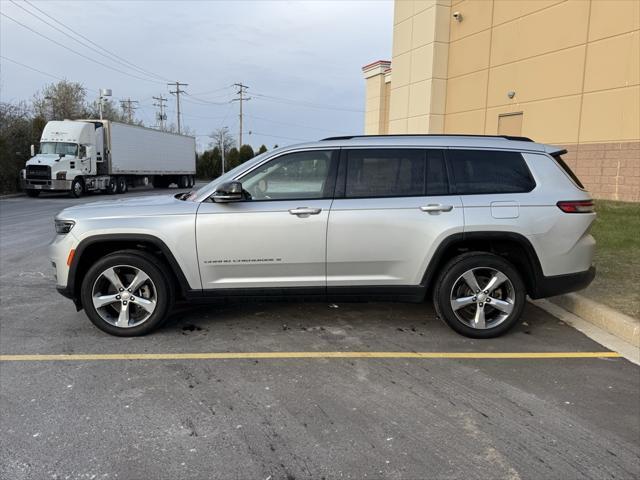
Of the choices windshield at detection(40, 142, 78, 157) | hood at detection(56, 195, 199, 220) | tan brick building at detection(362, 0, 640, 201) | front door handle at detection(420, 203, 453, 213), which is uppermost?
A: tan brick building at detection(362, 0, 640, 201)

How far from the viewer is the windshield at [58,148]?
24.9m

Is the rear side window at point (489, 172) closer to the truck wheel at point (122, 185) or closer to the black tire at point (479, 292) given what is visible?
the black tire at point (479, 292)

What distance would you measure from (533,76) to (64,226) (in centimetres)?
1775

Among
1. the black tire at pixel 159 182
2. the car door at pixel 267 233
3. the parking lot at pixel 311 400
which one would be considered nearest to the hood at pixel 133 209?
the car door at pixel 267 233

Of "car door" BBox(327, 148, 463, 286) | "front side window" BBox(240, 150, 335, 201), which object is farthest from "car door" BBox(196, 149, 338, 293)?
"car door" BBox(327, 148, 463, 286)

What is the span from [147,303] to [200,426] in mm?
1896

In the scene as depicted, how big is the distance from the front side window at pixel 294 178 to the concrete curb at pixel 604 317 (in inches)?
122

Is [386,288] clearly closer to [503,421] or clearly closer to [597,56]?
[503,421]

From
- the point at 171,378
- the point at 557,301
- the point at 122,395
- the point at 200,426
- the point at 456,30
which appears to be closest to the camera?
the point at 200,426

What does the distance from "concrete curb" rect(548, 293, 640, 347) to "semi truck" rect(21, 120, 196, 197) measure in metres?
23.9

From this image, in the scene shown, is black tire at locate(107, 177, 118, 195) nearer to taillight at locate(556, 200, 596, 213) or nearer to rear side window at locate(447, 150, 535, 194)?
rear side window at locate(447, 150, 535, 194)

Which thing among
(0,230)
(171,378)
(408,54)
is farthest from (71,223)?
(408,54)

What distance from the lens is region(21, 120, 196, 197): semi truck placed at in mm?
24453

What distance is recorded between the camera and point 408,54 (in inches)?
995
